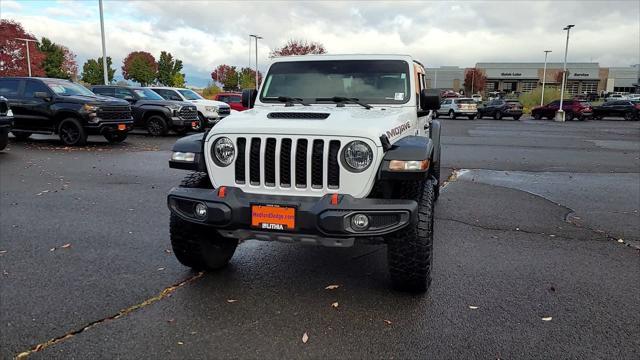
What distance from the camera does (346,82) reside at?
5215mm

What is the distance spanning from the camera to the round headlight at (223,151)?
3.85m

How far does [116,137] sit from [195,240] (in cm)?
1224

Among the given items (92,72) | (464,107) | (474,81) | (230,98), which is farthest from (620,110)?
(92,72)

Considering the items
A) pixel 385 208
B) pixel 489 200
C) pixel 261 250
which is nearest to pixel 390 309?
pixel 385 208

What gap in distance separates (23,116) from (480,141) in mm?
15150

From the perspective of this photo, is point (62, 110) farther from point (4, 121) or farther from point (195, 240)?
point (195, 240)

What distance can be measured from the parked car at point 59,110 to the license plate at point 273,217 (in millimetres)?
11664

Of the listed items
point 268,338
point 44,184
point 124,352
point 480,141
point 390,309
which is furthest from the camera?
point 480,141

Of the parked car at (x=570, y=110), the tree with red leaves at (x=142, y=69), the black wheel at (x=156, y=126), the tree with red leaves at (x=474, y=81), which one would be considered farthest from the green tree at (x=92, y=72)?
the black wheel at (x=156, y=126)

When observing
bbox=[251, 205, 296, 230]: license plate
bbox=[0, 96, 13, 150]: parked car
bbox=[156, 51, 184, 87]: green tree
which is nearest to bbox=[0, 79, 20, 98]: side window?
bbox=[0, 96, 13, 150]: parked car

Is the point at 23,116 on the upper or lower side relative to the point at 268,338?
upper

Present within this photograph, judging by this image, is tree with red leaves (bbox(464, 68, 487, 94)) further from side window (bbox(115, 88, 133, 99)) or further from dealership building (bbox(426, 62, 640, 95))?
side window (bbox(115, 88, 133, 99))

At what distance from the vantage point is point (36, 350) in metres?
3.14

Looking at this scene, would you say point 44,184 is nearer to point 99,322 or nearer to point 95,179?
point 95,179
